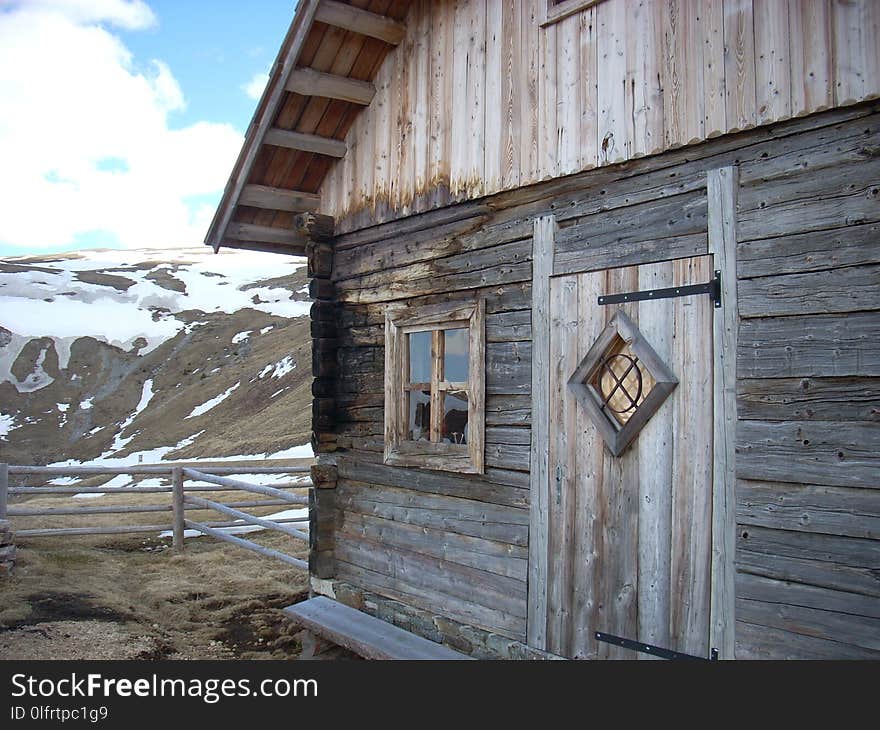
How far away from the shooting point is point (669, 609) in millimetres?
4535

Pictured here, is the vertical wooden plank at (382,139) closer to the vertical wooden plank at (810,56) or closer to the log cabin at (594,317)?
the log cabin at (594,317)

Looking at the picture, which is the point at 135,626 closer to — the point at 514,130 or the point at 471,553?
the point at 471,553

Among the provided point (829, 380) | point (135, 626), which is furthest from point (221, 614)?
point (829, 380)

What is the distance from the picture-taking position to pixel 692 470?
4477 millimetres

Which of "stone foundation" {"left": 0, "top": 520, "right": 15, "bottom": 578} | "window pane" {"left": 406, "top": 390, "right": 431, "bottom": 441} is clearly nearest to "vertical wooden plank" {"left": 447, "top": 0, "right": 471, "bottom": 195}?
"window pane" {"left": 406, "top": 390, "right": 431, "bottom": 441}

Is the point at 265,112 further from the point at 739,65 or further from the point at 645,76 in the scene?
the point at 739,65

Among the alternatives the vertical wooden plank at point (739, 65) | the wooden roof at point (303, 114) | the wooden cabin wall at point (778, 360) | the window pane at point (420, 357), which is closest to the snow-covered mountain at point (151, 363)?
the wooden roof at point (303, 114)

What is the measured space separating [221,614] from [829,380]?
737cm

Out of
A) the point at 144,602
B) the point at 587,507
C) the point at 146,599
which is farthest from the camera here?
the point at 146,599

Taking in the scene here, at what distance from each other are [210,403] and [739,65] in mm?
41547

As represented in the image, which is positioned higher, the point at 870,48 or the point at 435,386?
the point at 870,48

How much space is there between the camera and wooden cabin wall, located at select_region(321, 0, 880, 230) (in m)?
4.12

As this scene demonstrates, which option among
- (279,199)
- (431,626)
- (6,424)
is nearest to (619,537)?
(431,626)

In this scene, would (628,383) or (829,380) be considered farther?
(628,383)
